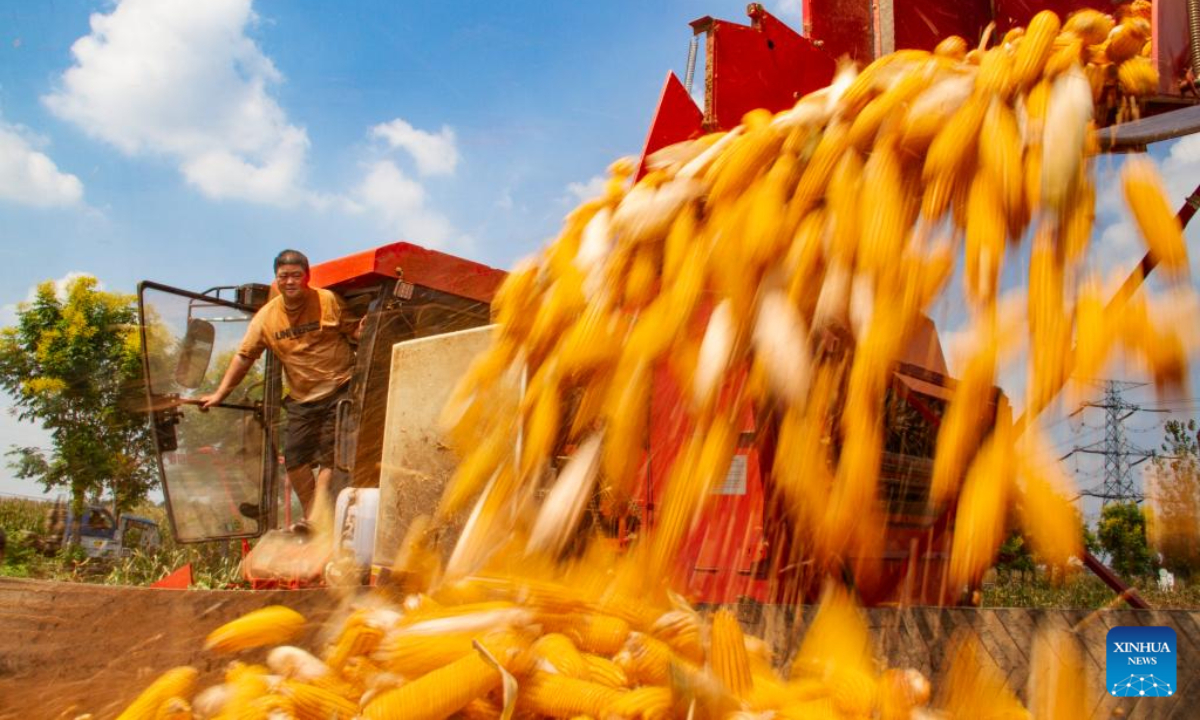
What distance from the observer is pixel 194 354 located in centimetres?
383

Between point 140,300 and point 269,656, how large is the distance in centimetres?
241

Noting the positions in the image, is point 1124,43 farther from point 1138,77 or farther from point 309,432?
point 309,432

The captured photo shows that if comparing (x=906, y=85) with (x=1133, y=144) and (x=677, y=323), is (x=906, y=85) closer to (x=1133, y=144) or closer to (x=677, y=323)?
(x=1133, y=144)

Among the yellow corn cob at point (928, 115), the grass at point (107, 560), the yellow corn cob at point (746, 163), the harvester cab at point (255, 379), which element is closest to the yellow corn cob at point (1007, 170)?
the yellow corn cob at point (928, 115)

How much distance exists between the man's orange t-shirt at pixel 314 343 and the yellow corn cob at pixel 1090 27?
2.90m

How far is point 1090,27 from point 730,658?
1489 mm

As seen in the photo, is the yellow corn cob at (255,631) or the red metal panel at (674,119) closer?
the yellow corn cob at (255,631)

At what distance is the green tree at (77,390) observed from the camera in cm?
1139

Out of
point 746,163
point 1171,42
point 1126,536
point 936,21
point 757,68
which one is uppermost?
point 936,21

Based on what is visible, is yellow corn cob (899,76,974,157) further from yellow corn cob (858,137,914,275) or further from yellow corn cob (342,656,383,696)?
yellow corn cob (342,656,383,696)

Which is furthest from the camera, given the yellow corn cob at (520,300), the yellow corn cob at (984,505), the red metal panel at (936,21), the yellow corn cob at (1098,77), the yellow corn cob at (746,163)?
the red metal panel at (936,21)

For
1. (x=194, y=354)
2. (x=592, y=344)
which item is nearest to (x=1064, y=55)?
(x=592, y=344)

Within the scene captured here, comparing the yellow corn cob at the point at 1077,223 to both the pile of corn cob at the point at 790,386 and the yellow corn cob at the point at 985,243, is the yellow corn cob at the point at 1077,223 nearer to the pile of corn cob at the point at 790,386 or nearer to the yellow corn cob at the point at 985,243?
the pile of corn cob at the point at 790,386

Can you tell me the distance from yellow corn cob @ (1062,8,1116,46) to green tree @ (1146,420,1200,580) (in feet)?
2.74
